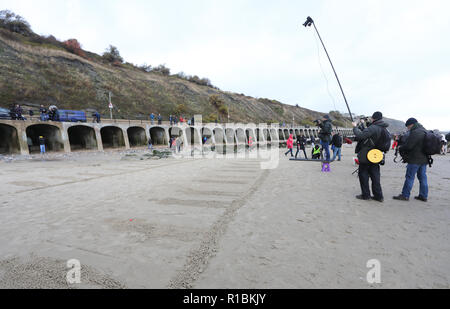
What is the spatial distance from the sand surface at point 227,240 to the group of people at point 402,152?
1.10ft

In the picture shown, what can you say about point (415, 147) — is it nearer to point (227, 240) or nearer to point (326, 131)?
point (326, 131)

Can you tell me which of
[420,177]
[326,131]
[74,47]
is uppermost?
[74,47]

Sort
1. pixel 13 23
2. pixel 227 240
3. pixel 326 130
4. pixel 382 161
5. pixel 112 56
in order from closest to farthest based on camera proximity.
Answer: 1. pixel 227 240
2. pixel 382 161
3. pixel 326 130
4. pixel 13 23
5. pixel 112 56

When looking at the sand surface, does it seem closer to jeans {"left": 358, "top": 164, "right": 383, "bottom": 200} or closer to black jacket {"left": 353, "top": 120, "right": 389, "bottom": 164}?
jeans {"left": 358, "top": 164, "right": 383, "bottom": 200}

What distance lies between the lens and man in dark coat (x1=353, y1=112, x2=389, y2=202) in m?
4.55

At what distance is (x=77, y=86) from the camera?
131 ft

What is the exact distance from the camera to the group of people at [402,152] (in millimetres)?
4574

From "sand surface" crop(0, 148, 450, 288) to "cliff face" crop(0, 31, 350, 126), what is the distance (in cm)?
3748

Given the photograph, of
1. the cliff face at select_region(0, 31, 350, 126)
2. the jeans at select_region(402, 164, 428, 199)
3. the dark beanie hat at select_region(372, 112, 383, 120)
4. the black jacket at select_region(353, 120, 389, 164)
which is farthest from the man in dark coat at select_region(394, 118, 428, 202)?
the cliff face at select_region(0, 31, 350, 126)

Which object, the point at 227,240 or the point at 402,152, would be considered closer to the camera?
the point at 227,240

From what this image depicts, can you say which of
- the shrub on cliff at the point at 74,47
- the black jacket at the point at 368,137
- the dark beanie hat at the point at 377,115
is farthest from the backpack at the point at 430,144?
the shrub on cliff at the point at 74,47

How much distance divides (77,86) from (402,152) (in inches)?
2028

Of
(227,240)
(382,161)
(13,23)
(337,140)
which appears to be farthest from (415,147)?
(13,23)

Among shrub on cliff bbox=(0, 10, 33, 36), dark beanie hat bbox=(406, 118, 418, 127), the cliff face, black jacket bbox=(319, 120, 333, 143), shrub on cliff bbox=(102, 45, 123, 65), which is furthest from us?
shrub on cliff bbox=(102, 45, 123, 65)
